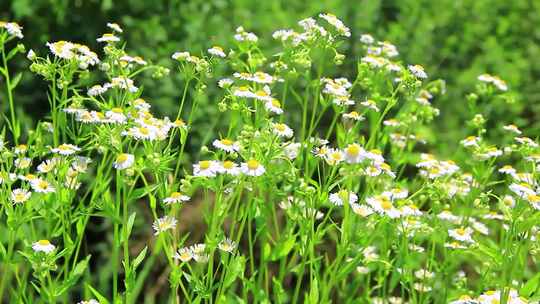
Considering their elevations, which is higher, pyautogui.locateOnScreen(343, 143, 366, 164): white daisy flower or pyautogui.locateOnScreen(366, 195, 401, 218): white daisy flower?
pyautogui.locateOnScreen(343, 143, 366, 164): white daisy flower

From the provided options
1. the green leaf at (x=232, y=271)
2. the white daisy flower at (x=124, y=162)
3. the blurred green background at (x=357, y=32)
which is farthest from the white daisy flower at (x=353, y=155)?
the blurred green background at (x=357, y=32)

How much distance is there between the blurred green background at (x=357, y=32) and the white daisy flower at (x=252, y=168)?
1.22 metres

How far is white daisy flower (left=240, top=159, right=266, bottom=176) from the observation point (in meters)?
1.65

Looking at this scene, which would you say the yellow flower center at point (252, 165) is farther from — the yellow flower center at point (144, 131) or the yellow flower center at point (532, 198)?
the yellow flower center at point (532, 198)

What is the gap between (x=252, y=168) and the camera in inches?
65.3

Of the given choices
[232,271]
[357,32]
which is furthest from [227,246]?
[357,32]

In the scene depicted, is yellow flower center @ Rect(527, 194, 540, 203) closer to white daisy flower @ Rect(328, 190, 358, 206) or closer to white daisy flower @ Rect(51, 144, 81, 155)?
white daisy flower @ Rect(328, 190, 358, 206)

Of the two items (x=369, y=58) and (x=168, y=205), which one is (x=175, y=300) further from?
(x=369, y=58)

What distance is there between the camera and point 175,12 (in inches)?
129

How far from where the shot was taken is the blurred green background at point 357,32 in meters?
3.14

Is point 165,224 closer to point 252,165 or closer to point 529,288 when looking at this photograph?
point 252,165

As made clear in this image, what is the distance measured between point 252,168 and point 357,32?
7.25 feet

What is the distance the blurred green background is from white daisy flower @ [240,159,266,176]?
122 cm

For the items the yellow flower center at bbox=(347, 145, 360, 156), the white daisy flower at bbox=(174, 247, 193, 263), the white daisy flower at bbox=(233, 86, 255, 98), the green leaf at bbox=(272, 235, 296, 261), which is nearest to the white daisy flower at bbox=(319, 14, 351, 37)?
the white daisy flower at bbox=(233, 86, 255, 98)
